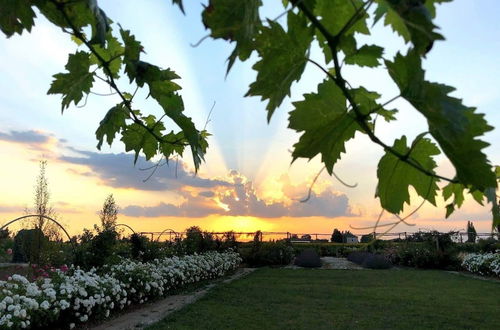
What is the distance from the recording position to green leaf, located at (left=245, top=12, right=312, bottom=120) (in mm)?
496

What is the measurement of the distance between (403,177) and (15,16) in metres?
0.80

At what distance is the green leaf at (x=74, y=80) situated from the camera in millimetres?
1060

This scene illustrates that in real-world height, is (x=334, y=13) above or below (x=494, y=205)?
above

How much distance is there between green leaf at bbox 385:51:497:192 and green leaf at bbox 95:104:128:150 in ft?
2.86

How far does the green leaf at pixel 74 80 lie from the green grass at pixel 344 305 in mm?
5820

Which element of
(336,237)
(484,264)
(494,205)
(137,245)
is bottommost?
(484,264)

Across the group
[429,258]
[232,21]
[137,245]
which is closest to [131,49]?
[232,21]

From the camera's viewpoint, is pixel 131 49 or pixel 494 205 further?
pixel 131 49

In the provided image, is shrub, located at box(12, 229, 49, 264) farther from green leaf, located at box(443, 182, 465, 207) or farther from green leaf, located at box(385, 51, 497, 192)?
green leaf, located at box(385, 51, 497, 192)

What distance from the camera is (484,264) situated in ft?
48.1

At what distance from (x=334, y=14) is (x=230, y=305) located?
8448 millimetres

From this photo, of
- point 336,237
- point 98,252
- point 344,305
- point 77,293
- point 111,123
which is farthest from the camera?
point 336,237

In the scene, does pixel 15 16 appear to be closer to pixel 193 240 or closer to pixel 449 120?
pixel 449 120

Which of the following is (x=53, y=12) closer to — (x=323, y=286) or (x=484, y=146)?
(x=484, y=146)
